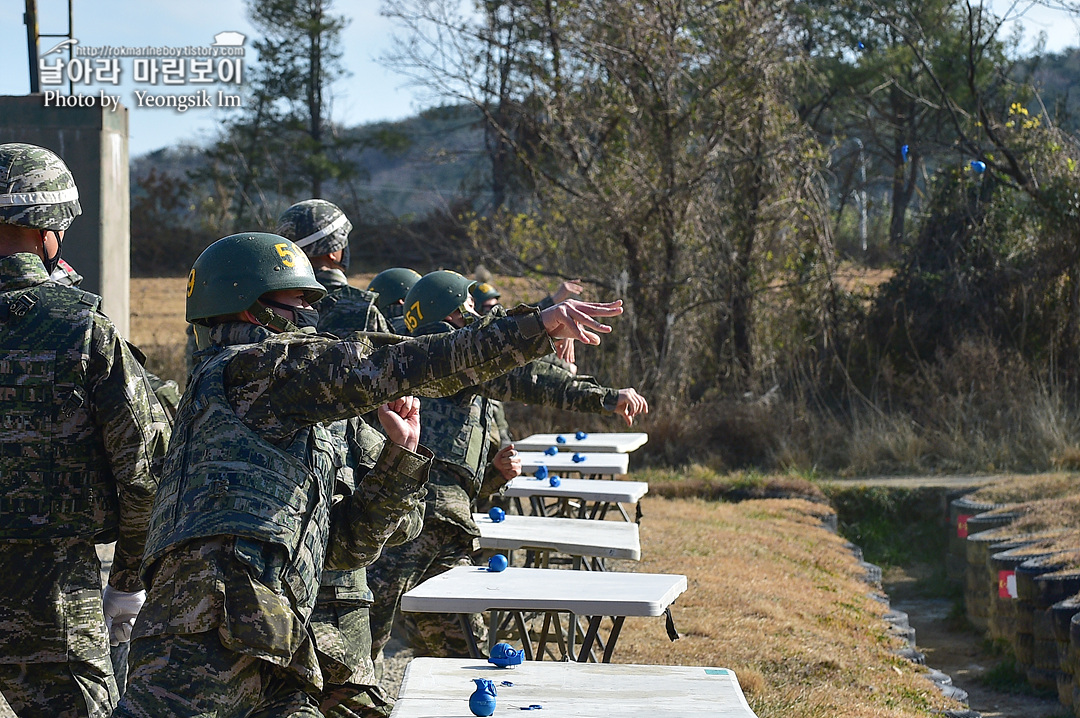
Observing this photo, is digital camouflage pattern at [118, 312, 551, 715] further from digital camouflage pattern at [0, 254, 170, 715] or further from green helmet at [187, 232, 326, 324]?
digital camouflage pattern at [0, 254, 170, 715]

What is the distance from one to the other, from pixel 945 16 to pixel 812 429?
32.0ft

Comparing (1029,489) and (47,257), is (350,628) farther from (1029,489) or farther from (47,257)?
(1029,489)

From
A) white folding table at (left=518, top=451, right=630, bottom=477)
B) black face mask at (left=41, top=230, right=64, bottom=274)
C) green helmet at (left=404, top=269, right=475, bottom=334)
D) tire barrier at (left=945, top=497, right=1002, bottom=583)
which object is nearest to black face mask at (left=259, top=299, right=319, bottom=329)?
black face mask at (left=41, top=230, right=64, bottom=274)

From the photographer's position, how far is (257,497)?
9.29 ft

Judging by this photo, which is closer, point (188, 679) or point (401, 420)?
point (188, 679)

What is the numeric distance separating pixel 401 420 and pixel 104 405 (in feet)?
3.41

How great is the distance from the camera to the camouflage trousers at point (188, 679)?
2727mm

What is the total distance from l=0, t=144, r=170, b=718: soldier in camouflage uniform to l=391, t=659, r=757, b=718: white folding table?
103 cm

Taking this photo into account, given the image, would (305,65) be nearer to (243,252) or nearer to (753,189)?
(753,189)

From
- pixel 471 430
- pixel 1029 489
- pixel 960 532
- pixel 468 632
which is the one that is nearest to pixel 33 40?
pixel 471 430

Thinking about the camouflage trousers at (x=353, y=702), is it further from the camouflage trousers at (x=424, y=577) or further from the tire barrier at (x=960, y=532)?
the tire barrier at (x=960, y=532)

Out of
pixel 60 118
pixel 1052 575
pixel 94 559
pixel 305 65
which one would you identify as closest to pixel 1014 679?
pixel 1052 575

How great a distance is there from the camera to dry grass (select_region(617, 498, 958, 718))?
19.0 feet

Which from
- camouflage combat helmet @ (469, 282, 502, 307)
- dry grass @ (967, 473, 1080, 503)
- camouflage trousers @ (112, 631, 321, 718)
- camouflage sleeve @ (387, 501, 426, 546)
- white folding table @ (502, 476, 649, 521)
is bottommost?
dry grass @ (967, 473, 1080, 503)
